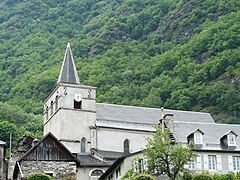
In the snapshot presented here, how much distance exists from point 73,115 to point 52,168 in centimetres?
1840

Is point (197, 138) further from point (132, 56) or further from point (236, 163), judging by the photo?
point (132, 56)

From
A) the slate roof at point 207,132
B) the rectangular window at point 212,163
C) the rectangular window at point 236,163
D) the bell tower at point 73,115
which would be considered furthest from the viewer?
the bell tower at point 73,115

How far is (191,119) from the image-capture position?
7025 centimetres

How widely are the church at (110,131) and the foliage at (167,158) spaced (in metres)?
4.48

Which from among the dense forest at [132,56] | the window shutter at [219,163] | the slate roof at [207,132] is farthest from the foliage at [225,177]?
the dense forest at [132,56]

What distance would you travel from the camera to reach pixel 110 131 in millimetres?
65062

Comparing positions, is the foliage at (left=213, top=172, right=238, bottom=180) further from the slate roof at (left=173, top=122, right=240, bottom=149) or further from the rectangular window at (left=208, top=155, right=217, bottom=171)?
the slate roof at (left=173, top=122, right=240, bottom=149)

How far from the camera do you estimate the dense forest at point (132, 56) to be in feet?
372

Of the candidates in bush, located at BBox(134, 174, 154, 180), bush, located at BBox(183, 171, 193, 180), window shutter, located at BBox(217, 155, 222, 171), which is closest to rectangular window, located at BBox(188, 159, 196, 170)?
window shutter, located at BBox(217, 155, 222, 171)

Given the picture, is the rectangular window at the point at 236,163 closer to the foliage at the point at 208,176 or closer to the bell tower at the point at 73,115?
the foliage at the point at 208,176

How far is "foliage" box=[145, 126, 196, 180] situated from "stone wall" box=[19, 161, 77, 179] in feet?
21.6

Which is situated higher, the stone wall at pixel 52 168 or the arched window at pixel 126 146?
the arched window at pixel 126 146

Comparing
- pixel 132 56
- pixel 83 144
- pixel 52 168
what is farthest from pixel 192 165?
pixel 132 56

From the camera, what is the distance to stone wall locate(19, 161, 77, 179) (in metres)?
46.7
